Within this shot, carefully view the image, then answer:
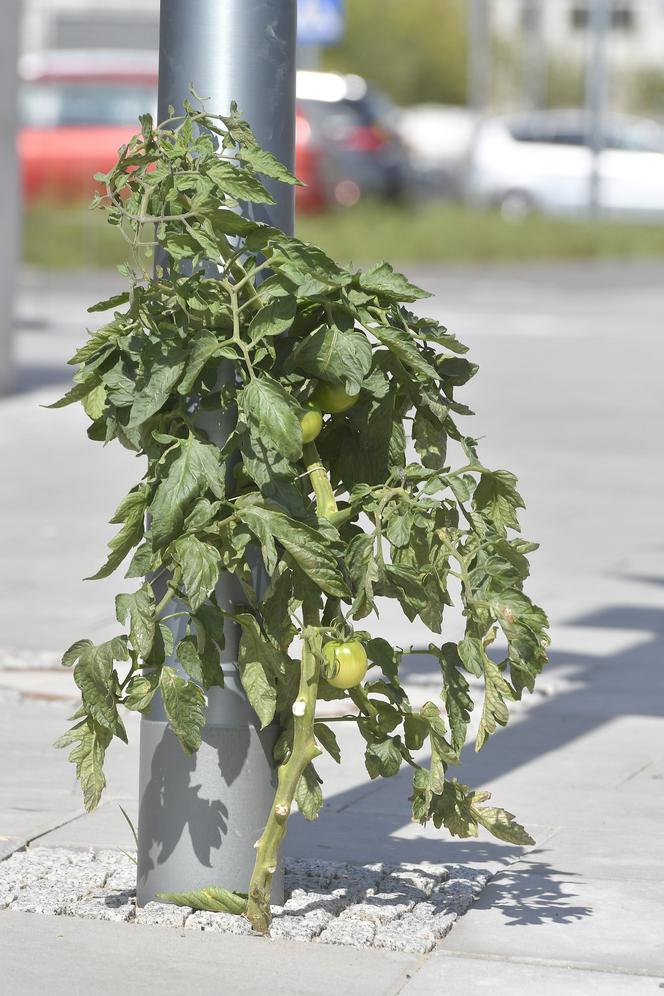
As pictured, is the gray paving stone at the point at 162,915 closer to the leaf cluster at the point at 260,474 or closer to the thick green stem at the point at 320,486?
the leaf cluster at the point at 260,474

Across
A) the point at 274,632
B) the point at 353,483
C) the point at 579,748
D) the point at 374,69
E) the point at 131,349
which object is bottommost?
the point at 579,748

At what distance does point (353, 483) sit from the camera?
13.1 feet

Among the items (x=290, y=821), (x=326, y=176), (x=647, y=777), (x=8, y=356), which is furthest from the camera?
(x=326, y=176)

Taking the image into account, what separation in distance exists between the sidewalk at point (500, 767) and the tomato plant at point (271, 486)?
0.25 meters

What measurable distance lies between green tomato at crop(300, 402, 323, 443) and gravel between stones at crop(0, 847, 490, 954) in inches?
37.7

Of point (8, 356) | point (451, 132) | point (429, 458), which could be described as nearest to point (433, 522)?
point (429, 458)

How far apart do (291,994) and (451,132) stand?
54713mm

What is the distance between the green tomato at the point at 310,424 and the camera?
12.4 feet

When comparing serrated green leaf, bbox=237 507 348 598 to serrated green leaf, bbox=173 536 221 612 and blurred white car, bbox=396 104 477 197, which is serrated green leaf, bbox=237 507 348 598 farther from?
blurred white car, bbox=396 104 477 197

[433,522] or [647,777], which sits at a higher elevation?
[433,522]

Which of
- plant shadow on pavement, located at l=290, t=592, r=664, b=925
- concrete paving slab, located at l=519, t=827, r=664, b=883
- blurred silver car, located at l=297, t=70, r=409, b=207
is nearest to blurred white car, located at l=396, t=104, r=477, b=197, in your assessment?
blurred silver car, located at l=297, t=70, r=409, b=207

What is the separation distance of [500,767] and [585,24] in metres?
79.9

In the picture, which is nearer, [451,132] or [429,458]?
Answer: [429,458]

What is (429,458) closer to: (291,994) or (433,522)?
(433,522)
